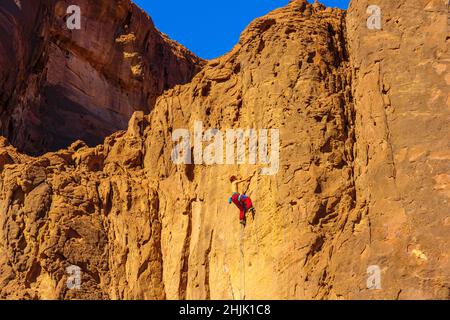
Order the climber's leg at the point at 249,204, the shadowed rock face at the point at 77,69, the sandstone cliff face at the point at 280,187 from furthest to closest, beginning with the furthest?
the shadowed rock face at the point at 77,69
the climber's leg at the point at 249,204
the sandstone cliff face at the point at 280,187

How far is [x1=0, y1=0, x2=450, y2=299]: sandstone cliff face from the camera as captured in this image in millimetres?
24328

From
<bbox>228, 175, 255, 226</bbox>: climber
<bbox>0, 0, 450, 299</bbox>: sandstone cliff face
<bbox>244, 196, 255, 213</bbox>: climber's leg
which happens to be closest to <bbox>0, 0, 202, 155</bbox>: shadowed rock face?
<bbox>0, 0, 450, 299</bbox>: sandstone cliff face

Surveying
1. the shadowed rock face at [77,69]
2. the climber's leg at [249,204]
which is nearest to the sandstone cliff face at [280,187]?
the climber's leg at [249,204]

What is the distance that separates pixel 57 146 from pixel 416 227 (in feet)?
67.9

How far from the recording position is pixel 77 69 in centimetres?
4734

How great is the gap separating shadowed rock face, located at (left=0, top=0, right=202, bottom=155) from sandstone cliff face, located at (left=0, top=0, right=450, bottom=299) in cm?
729

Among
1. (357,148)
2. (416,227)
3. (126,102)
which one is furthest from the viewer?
(126,102)

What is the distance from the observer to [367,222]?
2461 centimetres

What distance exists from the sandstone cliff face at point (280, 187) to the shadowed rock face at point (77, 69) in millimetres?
7294

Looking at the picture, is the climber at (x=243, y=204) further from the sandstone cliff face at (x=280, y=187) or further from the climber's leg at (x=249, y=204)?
the sandstone cliff face at (x=280, y=187)

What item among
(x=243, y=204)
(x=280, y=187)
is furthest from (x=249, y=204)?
(x=280, y=187)

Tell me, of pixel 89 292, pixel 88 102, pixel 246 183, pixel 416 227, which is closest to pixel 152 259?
pixel 89 292

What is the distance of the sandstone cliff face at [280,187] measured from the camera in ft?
79.8

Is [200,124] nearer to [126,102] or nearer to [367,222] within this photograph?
[367,222]
